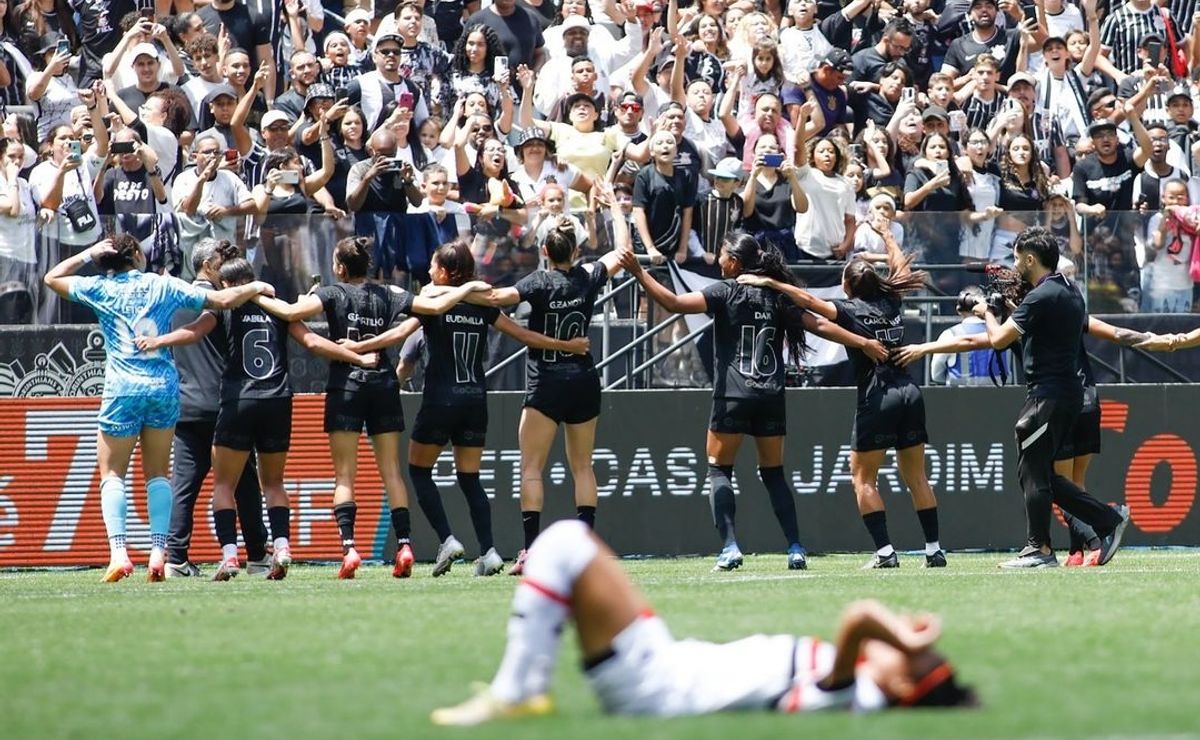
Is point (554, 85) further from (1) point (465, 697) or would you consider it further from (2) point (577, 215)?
(1) point (465, 697)

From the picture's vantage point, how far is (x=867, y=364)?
1395 cm

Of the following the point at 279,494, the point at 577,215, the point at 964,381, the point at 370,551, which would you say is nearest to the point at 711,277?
the point at 577,215

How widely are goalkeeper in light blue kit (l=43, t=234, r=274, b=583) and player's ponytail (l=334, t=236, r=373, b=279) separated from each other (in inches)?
28.9

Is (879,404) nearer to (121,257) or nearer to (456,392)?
(456,392)

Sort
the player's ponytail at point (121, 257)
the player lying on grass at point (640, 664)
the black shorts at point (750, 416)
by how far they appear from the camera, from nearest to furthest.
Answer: the player lying on grass at point (640, 664) < the player's ponytail at point (121, 257) < the black shorts at point (750, 416)

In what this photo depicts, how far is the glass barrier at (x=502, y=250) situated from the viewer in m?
15.5

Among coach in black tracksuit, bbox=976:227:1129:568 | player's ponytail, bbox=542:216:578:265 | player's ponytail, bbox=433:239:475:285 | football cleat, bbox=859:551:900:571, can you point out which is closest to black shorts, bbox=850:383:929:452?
football cleat, bbox=859:551:900:571

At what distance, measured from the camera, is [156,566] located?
1310 cm

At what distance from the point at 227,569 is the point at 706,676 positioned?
313 inches

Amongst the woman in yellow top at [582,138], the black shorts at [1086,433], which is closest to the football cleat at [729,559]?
the black shorts at [1086,433]

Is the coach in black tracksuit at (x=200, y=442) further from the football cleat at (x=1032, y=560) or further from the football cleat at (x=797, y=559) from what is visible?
the football cleat at (x=1032, y=560)

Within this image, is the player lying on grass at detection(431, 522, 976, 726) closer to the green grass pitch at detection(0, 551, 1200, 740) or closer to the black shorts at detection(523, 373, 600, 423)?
the green grass pitch at detection(0, 551, 1200, 740)

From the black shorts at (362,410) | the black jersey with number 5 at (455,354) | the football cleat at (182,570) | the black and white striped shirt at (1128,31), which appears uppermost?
the black and white striped shirt at (1128,31)

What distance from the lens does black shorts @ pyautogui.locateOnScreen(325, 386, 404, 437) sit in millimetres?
13188
